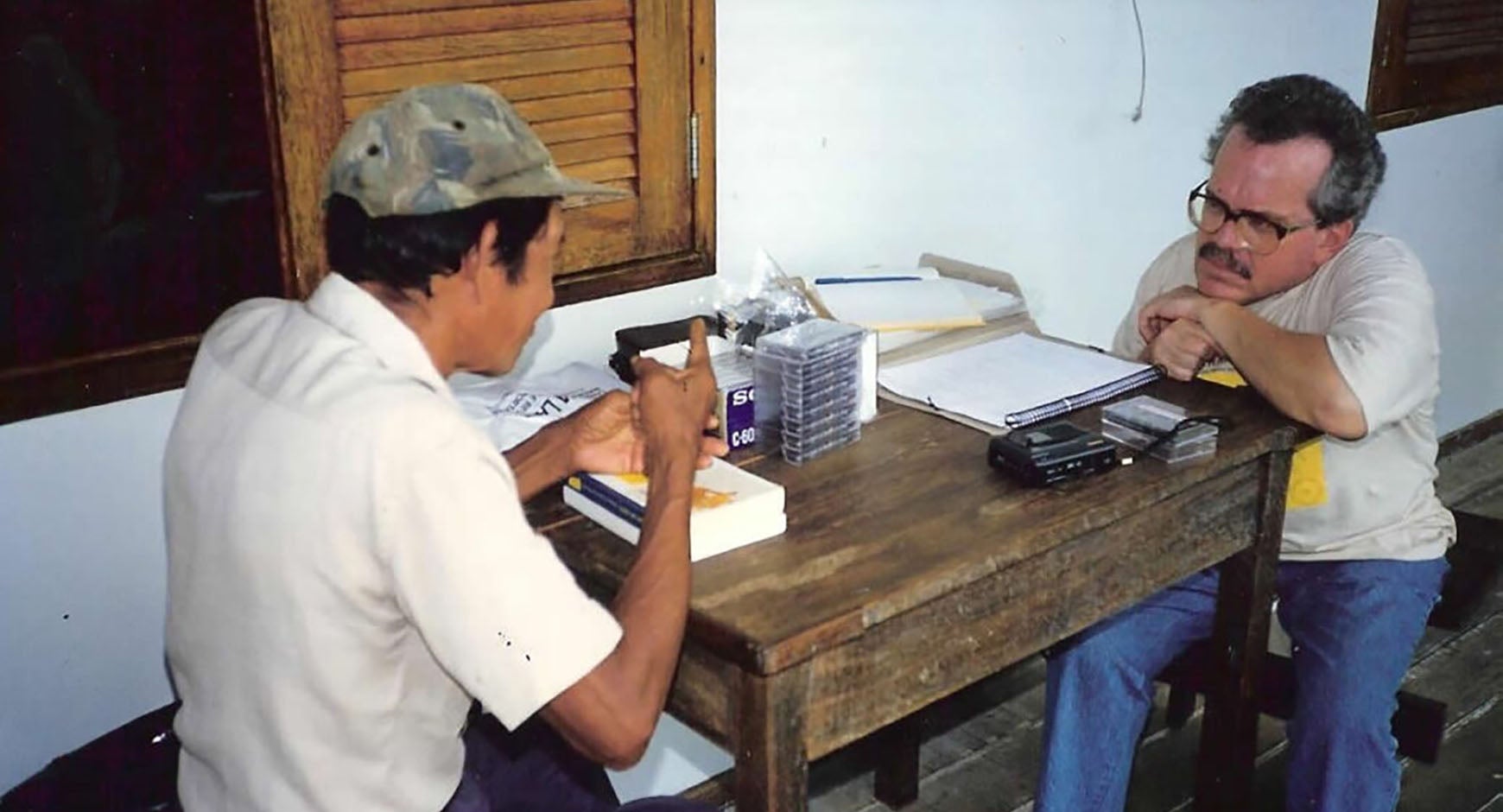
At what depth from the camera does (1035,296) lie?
3031 mm

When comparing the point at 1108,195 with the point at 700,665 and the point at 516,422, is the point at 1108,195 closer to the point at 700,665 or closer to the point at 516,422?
the point at 516,422

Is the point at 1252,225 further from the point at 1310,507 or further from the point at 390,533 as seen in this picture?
the point at 390,533

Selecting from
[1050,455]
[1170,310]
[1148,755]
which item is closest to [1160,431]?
[1050,455]

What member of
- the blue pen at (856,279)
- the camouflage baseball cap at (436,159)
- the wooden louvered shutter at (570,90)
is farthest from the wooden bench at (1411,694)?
the camouflage baseball cap at (436,159)

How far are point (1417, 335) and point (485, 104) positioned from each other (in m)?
1.37

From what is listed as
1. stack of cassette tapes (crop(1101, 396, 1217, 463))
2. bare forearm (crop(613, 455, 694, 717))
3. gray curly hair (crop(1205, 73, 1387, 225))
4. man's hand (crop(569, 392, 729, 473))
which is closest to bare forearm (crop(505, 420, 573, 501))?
man's hand (crop(569, 392, 729, 473))

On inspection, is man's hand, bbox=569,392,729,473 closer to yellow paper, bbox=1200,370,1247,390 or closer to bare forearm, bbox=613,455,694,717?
bare forearm, bbox=613,455,694,717

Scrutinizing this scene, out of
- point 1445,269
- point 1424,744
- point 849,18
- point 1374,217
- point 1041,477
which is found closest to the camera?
point 1041,477

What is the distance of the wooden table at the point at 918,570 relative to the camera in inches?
56.1

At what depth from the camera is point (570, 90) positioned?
2174 millimetres

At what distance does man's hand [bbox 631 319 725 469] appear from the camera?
5.14ft

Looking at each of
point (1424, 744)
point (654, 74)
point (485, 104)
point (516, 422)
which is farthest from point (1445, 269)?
point (485, 104)

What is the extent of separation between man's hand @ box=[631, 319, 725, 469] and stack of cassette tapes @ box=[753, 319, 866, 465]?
0.14 m

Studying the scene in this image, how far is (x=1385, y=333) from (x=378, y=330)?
4.61 feet
